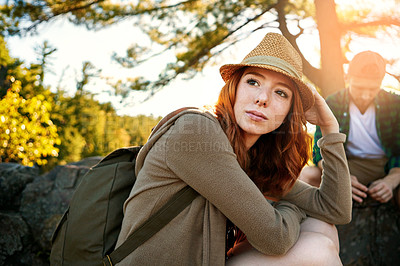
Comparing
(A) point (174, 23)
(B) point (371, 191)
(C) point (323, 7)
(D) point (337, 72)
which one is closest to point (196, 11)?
(A) point (174, 23)

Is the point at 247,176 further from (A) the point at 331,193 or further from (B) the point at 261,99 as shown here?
(A) the point at 331,193

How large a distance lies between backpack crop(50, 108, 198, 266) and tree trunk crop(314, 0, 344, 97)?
4007 millimetres

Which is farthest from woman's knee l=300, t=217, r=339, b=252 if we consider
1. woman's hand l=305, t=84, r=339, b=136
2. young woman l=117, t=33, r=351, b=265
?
woman's hand l=305, t=84, r=339, b=136

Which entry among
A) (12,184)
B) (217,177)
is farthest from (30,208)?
(217,177)

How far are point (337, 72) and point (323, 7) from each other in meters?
0.95

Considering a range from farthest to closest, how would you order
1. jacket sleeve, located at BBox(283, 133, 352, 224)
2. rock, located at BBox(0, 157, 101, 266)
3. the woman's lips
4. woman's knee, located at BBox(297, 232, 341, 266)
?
rock, located at BBox(0, 157, 101, 266) < jacket sleeve, located at BBox(283, 133, 352, 224) < the woman's lips < woman's knee, located at BBox(297, 232, 341, 266)

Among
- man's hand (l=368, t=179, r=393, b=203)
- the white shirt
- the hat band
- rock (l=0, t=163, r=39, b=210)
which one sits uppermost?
the hat band

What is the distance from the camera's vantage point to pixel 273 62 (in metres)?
1.79

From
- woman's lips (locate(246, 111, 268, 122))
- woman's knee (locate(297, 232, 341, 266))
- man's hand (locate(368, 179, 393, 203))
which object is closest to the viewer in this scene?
woman's knee (locate(297, 232, 341, 266))

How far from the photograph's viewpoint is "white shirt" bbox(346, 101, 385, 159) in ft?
9.76

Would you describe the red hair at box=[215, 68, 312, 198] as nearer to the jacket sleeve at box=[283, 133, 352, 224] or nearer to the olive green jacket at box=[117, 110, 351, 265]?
the jacket sleeve at box=[283, 133, 352, 224]

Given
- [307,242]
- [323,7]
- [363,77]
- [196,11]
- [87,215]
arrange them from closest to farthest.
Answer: [87,215]
[307,242]
[363,77]
[323,7]
[196,11]

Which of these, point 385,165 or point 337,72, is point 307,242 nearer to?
point 385,165

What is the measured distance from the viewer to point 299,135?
2.11 metres
